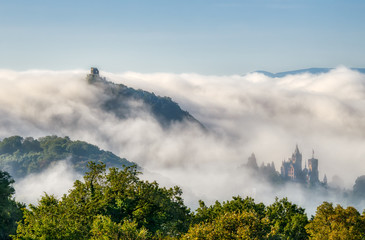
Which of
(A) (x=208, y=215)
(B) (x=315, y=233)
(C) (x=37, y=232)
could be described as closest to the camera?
(C) (x=37, y=232)

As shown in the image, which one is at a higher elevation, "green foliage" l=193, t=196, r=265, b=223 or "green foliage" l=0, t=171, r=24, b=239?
"green foliage" l=193, t=196, r=265, b=223

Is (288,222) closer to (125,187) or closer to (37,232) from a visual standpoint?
(125,187)

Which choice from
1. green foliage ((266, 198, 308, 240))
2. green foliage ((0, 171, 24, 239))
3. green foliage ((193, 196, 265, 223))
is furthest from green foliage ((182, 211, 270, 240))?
green foliage ((0, 171, 24, 239))

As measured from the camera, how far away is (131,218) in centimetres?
6944

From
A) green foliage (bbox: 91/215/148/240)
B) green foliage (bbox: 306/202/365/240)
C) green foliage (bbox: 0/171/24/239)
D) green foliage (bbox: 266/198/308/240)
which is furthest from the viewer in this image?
green foliage (bbox: 266/198/308/240)

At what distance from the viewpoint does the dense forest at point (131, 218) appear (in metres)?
54.8

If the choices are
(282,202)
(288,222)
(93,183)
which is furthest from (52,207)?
(282,202)

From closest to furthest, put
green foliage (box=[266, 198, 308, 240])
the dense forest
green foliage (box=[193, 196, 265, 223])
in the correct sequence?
the dense forest < green foliage (box=[193, 196, 265, 223]) < green foliage (box=[266, 198, 308, 240])

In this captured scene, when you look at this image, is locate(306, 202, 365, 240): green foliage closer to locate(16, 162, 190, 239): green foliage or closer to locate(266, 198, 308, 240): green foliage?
locate(266, 198, 308, 240): green foliage

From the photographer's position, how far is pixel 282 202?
101 m

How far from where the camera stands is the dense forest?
54812 millimetres

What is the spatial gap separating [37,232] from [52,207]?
10233mm

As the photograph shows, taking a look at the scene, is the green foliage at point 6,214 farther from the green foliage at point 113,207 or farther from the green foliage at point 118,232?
the green foliage at point 118,232

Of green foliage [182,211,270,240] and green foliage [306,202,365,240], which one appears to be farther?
green foliage [306,202,365,240]
